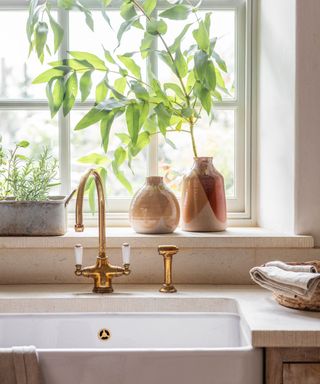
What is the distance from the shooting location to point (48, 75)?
6.39 ft

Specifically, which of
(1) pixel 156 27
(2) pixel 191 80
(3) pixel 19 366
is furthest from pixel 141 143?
(3) pixel 19 366

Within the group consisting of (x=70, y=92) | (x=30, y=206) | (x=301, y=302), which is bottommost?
(x=301, y=302)

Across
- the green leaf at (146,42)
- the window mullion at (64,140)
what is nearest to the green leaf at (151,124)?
the green leaf at (146,42)

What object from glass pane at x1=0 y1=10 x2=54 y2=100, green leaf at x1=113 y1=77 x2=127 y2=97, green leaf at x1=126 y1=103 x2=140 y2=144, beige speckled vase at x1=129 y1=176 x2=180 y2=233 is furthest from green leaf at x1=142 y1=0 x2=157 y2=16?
beige speckled vase at x1=129 y1=176 x2=180 y2=233

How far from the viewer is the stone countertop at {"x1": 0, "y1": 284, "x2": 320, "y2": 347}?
1.54 m

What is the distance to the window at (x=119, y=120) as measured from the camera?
7.06 ft

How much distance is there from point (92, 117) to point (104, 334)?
2.17 ft

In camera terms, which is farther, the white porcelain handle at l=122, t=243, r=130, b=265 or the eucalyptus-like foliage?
the eucalyptus-like foliage

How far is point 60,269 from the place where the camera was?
1.89 meters

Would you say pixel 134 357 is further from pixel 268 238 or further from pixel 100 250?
pixel 268 238

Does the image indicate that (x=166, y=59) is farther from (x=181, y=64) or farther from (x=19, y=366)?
(x=19, y=366)

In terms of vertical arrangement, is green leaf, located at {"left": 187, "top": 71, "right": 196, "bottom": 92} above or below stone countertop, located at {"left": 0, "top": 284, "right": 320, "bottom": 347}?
above

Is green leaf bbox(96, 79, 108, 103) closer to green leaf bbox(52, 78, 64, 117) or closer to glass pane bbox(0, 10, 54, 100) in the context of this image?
green leaf bbox(52, 78, 64, 117)

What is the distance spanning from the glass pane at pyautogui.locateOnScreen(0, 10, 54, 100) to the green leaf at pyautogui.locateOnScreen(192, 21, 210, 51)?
1.94 feet
